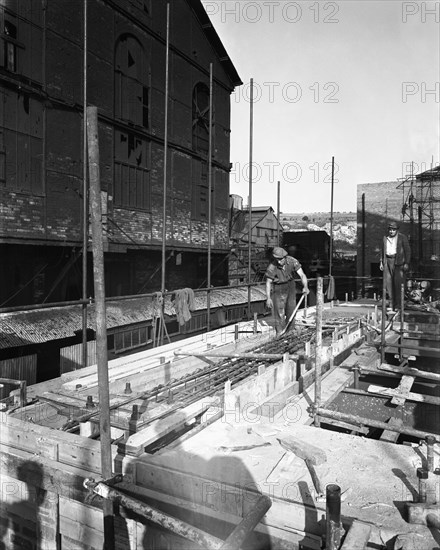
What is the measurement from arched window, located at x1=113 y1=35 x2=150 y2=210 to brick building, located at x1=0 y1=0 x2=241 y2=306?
0.13 feet

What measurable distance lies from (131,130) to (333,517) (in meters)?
14.8

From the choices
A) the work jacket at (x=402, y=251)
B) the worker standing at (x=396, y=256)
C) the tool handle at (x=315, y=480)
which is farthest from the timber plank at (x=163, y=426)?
the work jacket at (x=402, y=251)

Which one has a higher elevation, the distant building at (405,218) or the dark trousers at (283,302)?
the distant building at (405,218)

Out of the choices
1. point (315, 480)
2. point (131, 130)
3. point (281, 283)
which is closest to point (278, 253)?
point (281, 283)

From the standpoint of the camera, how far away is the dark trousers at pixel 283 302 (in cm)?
944

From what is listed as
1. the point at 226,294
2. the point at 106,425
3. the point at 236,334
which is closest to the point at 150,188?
the point at 226,294

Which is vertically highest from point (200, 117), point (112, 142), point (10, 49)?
point (200, 117)

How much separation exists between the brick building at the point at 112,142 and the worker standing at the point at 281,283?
6.47 meters

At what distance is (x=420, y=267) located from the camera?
27.4 meters

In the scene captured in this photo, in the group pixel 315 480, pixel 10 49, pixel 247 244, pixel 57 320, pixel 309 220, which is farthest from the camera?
pixel 309 220

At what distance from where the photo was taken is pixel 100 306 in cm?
359

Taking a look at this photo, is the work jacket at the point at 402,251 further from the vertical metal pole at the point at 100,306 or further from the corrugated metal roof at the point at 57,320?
the vertical metal pole at the point at 100,306

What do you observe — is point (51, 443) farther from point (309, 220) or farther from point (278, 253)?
point (309, 220)

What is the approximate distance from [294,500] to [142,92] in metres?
15.8
